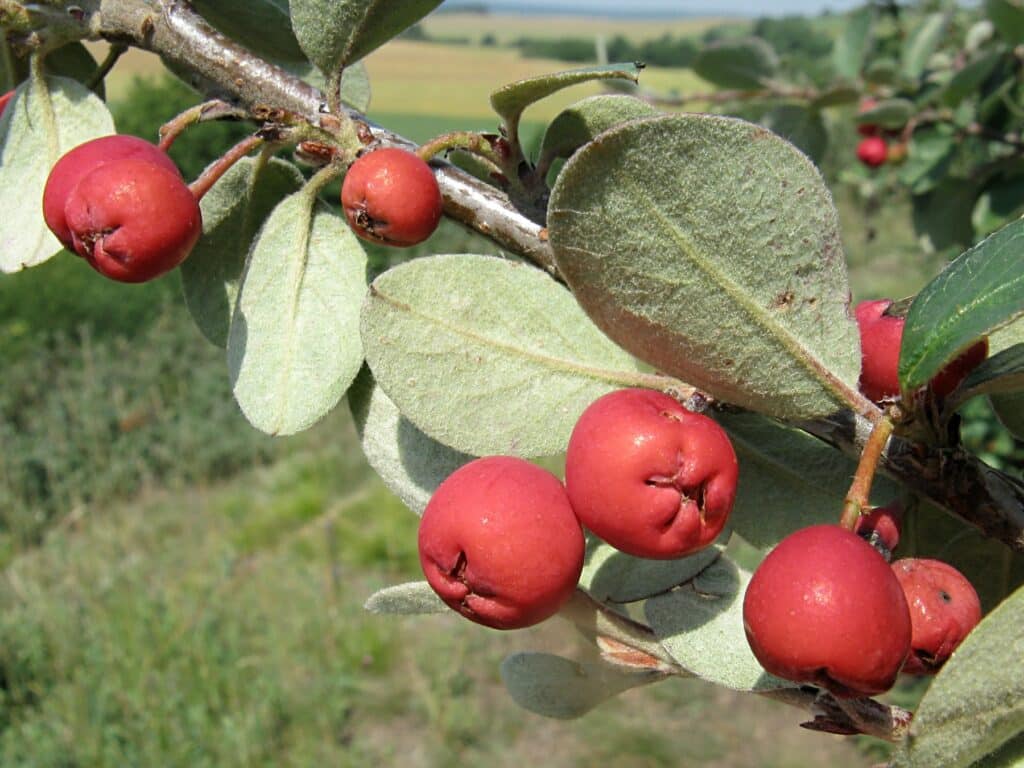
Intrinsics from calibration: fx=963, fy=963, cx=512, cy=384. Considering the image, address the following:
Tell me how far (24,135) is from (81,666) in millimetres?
3469

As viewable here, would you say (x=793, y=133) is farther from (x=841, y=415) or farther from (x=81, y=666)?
(x=81, y=666)

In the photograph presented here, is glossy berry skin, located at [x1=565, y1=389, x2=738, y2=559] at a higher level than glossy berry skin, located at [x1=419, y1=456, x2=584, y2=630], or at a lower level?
higher

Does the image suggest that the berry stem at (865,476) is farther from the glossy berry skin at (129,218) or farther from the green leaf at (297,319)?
the glossy berry skin at (129,218)

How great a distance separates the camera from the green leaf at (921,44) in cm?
238

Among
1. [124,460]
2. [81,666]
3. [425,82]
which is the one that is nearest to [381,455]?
[81,666]

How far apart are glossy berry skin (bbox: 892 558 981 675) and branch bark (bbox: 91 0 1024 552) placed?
43 millimetres

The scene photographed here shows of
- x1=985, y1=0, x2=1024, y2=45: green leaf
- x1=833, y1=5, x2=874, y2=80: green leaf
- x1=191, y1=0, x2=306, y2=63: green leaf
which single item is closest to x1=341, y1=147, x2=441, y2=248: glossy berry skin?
x1=191, y1=0, x2=306, y2=63: green leaf

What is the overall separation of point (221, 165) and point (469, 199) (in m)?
0.19

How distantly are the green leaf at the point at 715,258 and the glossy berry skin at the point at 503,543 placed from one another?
0.32 ft

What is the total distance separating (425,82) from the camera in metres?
6.31

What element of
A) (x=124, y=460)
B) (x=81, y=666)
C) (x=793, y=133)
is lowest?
(x=124, y=460)

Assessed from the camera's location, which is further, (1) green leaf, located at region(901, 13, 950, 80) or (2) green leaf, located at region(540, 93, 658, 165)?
(1) green leaf, located at region(901, 13, 950, 80)

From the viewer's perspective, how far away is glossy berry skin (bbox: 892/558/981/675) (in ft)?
1.73

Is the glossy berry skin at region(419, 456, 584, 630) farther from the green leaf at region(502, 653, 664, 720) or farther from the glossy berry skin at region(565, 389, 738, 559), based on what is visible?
the green leaf at region(502, 653, 664, 720)
